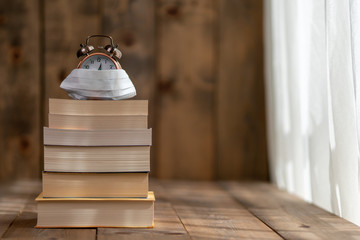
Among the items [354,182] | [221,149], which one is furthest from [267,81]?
[354,182]

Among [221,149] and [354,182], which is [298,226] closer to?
[354,182]

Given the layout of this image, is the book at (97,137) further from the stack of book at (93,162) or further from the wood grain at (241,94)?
the wood grain at (241,94)

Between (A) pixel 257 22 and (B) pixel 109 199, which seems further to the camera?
(A) pixel 257 22

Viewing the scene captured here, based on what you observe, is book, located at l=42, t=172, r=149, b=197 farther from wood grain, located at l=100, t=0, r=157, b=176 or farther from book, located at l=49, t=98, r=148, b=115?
wood grain, located at l=100, t=0, r=157, b=176

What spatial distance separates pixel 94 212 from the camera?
1.27 metres

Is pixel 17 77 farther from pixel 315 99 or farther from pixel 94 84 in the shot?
pixel 315 99

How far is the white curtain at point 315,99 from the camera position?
1353 millimetres

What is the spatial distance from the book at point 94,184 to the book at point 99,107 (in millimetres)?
154

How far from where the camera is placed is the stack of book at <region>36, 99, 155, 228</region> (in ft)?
4.12

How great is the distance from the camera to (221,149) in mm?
2318

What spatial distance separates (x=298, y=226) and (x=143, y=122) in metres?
0.50

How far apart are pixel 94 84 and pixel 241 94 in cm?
115

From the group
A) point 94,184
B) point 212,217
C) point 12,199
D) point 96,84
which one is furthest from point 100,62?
point 12,199

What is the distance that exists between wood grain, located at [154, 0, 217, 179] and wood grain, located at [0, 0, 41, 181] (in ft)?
1.80
